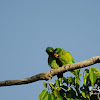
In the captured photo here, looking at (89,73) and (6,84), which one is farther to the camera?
(6,84)

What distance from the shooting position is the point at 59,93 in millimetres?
3732

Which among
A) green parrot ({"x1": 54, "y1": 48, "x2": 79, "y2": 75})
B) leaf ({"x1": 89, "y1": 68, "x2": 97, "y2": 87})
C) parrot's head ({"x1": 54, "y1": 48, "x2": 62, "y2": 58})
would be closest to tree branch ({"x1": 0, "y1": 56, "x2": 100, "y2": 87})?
leaf ({"x1": 89, "y1": 68, "x2": 97, "y2": 87})

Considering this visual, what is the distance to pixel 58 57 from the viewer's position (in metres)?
6.90

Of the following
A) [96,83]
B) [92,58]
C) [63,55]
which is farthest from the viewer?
[63,55]

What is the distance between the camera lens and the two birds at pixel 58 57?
682 centimetres

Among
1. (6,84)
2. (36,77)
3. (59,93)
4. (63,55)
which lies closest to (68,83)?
(59,93)

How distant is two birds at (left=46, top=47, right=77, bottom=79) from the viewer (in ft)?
22.4

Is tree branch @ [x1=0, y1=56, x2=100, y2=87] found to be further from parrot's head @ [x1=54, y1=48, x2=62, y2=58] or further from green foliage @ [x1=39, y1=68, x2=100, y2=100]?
parrot's head @ [x1=54, y1=48, x2=62, y2=58]

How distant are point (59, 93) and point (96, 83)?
0.59 m

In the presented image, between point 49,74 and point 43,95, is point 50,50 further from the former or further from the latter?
point 43,95

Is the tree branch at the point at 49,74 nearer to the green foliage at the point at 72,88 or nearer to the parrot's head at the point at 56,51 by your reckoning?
the green foliage at the point at 72,88

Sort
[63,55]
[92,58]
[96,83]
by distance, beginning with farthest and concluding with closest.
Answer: [63,55] → [96,83] → [92,58]

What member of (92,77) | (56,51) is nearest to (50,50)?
(56,51)

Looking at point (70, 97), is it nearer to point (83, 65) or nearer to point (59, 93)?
point (59, 93)
